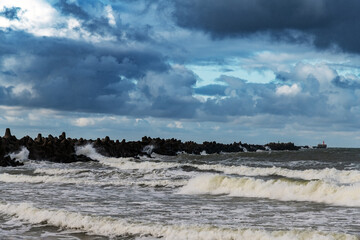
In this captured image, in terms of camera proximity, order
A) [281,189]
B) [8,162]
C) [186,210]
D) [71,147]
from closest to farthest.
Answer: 1. [186,210]
2. [281,189]
3. [8,162]
4. [71,147]

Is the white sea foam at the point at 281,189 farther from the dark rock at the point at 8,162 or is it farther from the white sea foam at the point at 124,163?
the dark rock at the point at 8,162

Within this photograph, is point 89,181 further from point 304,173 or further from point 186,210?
point 304,173

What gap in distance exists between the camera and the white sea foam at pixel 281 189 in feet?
52.1

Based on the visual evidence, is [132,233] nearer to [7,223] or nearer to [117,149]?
[7,223]

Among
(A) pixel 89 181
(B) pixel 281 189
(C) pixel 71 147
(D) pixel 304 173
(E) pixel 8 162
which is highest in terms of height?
(C) pixel 71 147

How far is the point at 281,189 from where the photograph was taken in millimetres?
17828

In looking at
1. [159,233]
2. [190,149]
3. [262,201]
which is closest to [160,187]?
[262,201]

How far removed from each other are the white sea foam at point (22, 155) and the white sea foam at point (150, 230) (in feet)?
94.6

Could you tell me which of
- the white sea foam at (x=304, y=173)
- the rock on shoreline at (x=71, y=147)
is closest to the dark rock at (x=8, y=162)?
the rock on shoreline at (x=71, y=147)

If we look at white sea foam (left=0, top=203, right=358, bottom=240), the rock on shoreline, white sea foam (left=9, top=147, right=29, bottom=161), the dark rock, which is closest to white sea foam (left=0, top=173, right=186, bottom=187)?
white sea foam (left=0, top=203, right=358, bottom=240)

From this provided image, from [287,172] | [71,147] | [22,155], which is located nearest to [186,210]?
[287,172]

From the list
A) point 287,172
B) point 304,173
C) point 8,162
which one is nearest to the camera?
point 304,173

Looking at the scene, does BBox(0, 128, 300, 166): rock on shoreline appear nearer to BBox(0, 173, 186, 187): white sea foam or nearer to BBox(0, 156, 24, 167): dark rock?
BBox(0, 156, 24, 167): dark rock

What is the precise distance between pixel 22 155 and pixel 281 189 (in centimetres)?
2873
